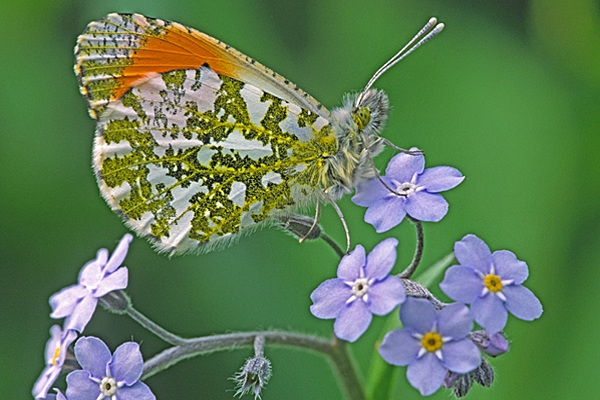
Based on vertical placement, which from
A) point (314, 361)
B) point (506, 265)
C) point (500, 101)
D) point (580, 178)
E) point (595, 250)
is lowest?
point (314, 361)

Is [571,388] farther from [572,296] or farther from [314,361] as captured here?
[314,361]

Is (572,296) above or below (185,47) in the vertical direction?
below

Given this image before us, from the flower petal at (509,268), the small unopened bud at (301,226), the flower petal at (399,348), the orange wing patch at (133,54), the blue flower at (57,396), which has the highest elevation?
the orange wing patch at (133,54)

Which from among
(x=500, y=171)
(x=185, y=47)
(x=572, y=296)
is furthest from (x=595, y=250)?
(x=185, y=47)

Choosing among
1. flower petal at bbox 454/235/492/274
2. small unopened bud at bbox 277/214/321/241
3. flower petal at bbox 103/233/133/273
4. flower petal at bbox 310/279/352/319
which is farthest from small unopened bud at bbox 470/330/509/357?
flower petal at bbox 103/233/133/273

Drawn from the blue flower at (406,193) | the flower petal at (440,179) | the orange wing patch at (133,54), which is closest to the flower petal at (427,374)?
the blue flower at (406,193)

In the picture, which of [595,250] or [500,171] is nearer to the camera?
[595,250]

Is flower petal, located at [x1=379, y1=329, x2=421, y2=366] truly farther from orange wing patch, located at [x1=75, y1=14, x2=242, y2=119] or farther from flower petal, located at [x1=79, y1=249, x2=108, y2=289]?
orange wing patch, located at [x1=75, y1=14, x2=242, y2=119]

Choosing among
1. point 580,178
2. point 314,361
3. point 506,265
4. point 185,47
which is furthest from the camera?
point 314,361

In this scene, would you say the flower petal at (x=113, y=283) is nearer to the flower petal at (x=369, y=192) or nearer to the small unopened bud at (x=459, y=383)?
the flower petal at (x=369, y=192)
